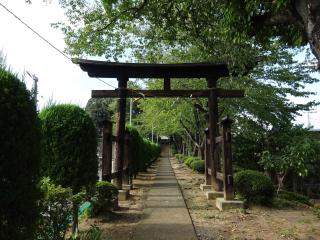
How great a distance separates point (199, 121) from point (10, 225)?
24.2 m

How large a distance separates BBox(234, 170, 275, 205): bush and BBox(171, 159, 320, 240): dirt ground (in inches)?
12.4

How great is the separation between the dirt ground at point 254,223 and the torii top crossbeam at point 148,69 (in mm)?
4285

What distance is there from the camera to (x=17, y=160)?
3426 millimetres

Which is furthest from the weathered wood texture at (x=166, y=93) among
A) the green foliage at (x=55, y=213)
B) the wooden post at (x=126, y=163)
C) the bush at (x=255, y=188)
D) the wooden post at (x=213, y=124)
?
the green foliage at (x=55, y=213)

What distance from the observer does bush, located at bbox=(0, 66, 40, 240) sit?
10.9ft

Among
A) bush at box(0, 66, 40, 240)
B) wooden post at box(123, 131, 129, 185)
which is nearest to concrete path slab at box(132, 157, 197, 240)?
wooden post at box(123, 131, 129, 185)

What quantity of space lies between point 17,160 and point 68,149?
2.82 metres

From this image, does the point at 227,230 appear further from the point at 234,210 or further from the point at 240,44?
the point at 240,44

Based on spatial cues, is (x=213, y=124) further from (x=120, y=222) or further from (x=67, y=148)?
(x=67, y=148)

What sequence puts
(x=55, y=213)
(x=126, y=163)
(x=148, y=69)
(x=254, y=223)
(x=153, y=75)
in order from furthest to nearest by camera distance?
(x=126, y=163), (x=153, y=75), (x=148, y=69), (x=254, y=223), (x=55, y=213)

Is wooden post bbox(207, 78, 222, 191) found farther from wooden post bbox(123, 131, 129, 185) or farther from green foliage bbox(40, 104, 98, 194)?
green foliage bbox(40, 104, 98, 194)

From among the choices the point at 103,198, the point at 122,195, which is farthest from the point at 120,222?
the point at 122,195

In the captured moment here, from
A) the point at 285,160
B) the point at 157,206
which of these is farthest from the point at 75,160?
the point at 285,160

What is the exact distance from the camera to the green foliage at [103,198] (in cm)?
820
